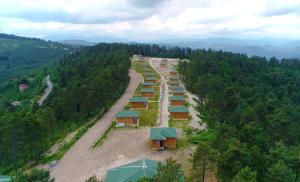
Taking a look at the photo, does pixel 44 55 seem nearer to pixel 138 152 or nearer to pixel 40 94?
pixel 40 94

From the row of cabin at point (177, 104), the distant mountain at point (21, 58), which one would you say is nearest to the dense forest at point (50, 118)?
the row of cabin at point (177, 104)

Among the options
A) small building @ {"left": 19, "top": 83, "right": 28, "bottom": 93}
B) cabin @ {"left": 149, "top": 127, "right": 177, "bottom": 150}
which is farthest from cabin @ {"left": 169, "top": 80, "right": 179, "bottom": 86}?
small building @ {"left": 19, "top": 83, "right": 28, "bottom": 93}

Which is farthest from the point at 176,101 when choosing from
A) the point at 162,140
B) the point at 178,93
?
the point at 162,140

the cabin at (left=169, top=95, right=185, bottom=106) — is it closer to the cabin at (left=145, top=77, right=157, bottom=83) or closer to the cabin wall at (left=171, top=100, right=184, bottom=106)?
the cabin wall at (left=171, top=100, right=184, bottom=106)

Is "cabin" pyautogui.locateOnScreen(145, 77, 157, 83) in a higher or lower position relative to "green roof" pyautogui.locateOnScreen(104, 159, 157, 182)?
higher

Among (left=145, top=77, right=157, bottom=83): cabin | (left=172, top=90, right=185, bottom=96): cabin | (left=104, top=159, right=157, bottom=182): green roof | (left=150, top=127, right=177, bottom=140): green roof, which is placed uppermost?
(left=145, top=77, right=157, bottom=83): cabin

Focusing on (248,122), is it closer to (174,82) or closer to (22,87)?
(174,82)

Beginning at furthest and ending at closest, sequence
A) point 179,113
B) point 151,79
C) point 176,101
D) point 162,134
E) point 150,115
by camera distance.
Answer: point 151,79 → point 176,101 → point 150,115 → point 179,113 → point 162,134
